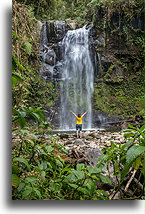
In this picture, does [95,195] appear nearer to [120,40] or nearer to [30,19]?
[30,19]

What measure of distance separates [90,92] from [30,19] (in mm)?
1255

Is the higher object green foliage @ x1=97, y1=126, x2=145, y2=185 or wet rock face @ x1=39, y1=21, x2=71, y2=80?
wet rock face @ x1=39, y1=21, x2=71, y2=80

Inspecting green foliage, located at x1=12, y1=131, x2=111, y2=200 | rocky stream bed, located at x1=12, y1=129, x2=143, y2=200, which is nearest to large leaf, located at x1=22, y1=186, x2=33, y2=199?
green foliage, located at x1=12, y1=131, x2=111, y2=200

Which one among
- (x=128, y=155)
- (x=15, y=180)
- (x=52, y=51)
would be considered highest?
(x=52, y=51)

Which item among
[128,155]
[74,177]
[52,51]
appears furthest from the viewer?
[52,51]

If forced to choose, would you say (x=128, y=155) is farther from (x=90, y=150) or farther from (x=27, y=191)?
(x=90, y=150)

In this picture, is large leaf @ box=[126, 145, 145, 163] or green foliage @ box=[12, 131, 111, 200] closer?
large leaf @ box=[126, 145, 145, 163]

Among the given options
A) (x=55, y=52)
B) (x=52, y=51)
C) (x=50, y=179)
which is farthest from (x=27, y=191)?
(x=55, y=52)

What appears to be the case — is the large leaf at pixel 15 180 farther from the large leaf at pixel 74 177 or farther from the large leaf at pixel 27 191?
the large leaf at pixel 74 177

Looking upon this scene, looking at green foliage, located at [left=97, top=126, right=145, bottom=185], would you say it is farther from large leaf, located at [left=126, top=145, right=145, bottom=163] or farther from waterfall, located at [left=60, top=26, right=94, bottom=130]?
waterfall, located at [left=60, top=26, right=94, bottom=130]

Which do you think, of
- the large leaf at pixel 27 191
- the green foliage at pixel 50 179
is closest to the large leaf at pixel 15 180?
the green foliage at pixel 50 179

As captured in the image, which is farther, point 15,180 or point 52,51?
point 52,51

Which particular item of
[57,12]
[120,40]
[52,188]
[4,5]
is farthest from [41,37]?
[52,188]

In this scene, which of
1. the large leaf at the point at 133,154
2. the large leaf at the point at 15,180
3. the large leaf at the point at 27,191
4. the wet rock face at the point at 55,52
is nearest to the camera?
the large leaf at the point at 133,154
